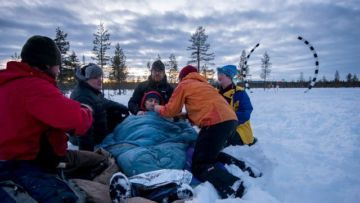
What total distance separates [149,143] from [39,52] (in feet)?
6.09

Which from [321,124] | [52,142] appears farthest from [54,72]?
[321,124]

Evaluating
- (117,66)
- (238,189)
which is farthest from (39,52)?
(117,66)

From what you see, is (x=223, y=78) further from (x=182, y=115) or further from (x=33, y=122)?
(x=33, y=122)

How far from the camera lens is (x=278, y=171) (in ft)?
15.2

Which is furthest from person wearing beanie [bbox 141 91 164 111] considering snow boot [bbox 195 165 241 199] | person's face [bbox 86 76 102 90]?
snow boot [bbox 195 165 241 199]

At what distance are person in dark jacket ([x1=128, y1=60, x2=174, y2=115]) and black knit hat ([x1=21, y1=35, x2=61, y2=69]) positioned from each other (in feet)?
9.98

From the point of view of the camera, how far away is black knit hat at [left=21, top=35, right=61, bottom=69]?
2541 mm

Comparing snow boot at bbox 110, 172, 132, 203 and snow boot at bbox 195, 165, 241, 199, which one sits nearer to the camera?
snow boot at bbox 110, 172, 132, 203

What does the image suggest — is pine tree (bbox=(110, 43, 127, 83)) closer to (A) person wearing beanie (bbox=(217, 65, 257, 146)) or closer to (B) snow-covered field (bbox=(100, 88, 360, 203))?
(B) snow-covered field (bbox=(100, 88, 360, 203))

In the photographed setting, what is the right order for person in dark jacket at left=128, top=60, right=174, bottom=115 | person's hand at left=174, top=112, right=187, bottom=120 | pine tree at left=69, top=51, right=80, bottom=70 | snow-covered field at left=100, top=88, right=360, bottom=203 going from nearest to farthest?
1. snow-covered field at left=100, top=88, right=360, bottom=203
2. person's hand at left=174, top=112, right=187, bottom=120
3. person in dark jacket at left=128, top=60, right=174, bottom=115
4. pine tree at left=69, top=51, right=80, bottom=70

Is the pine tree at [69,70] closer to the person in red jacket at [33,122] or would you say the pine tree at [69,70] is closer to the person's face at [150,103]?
the person's face at [150,103]

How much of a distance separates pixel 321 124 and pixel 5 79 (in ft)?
28.1

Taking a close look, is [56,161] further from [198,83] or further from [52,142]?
[198,83]

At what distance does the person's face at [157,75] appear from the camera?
18.7 ft
